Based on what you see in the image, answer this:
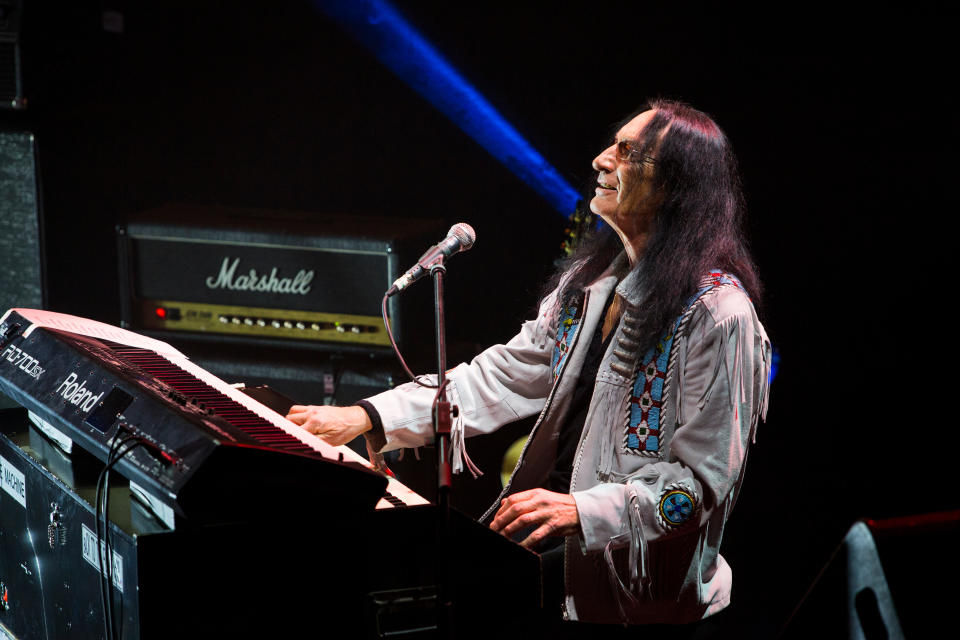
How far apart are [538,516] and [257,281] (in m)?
2.03

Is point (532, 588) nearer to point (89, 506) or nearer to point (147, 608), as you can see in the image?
point (147, 608)

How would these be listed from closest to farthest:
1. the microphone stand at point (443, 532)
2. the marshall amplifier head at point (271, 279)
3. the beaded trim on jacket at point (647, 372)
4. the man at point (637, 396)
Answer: the microphone stand at point (443, 532) < the man at point (637, 396) < the beaded trim on jacket at point (647, 372) < the marshall amplifier head at point (271, 279)

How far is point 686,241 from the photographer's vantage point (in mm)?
2133

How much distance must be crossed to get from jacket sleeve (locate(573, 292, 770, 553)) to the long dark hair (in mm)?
105

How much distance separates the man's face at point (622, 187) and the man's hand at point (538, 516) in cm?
65

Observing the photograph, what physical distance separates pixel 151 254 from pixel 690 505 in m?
2.45

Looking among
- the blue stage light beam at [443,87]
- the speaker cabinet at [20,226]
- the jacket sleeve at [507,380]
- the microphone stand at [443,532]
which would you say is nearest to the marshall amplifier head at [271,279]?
the speaker cabinet at [20,226]

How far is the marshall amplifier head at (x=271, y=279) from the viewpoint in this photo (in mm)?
3539

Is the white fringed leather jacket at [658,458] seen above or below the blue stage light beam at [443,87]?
below

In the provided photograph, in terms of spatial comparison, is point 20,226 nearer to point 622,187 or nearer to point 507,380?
point 507,380

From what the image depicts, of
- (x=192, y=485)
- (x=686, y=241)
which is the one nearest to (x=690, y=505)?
(x=686, y=241)

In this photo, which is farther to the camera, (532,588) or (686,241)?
(686,241)

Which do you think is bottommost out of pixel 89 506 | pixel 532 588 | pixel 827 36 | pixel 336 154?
pixel 532 588

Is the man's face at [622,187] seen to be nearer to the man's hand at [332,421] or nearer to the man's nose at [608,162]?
the man's nose at [608,162]
